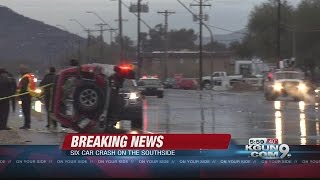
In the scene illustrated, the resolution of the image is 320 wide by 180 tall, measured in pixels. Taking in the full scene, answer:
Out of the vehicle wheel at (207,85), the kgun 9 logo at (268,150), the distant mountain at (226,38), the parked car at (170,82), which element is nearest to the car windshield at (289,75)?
the parked car at (170,82)

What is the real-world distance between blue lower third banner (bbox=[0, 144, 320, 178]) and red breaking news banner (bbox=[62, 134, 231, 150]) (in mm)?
46

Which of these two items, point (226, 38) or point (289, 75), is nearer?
point (226, 38)

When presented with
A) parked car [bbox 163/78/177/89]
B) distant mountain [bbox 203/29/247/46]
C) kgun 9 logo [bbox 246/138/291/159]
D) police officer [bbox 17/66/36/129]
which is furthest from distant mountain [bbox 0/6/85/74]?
police officer [bbox 17/66/36/129]

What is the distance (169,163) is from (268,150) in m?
0.92

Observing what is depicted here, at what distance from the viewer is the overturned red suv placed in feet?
23.3

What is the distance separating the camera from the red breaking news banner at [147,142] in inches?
223

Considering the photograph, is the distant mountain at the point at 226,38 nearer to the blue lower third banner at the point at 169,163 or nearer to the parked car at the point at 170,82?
the blue lower third banner at the point at 169,163

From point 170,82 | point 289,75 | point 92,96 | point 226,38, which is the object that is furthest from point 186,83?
point 289,75

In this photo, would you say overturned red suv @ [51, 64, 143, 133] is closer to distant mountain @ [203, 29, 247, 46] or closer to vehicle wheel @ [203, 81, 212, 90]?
distant mountain @ [203, 29, 247, 46]

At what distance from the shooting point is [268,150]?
18.7 ft

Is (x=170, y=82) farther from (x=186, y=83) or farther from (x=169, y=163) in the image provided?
(x=169, y=163)

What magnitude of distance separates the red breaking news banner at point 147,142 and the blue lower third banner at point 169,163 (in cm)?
5

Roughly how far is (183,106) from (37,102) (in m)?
3.24

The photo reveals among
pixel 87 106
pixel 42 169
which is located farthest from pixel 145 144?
pixel 87 106
